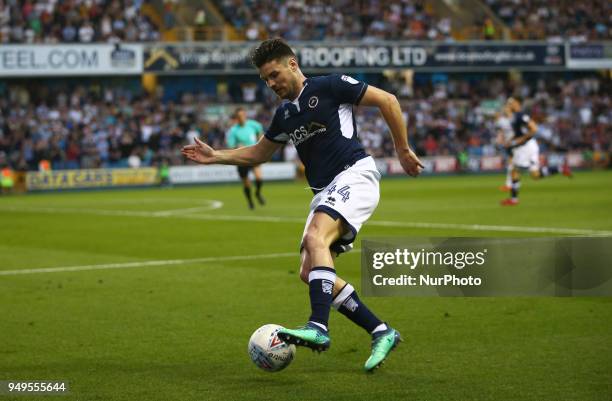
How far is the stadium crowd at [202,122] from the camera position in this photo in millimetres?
40125

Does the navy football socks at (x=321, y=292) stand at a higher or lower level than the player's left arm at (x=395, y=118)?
lower

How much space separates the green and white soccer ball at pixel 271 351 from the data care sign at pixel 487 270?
2.25m

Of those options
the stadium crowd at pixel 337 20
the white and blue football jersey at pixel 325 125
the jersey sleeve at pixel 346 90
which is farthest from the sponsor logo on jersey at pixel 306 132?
the stadium crowd at pixel 337 20

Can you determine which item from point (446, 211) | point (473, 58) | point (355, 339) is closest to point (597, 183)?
point (446, 211)

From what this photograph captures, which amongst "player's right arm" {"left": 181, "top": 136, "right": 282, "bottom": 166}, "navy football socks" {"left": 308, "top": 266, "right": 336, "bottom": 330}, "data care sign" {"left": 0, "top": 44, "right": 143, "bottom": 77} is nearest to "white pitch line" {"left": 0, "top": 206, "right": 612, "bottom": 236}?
"player's right arm" {"left": 181, "top": 136, "right": 282, "bottom": 166}

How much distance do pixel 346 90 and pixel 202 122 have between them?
37.6m

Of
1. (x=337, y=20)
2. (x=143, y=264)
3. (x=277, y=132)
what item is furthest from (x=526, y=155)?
(x=337, y=20)

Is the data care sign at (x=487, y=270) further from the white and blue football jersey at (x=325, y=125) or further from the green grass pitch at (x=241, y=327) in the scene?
the white and blue football jersey at (x=325, y=125)

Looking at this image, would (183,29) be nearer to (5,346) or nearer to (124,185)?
(124,185)

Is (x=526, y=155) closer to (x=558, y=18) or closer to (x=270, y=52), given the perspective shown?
(x=270, y=52)

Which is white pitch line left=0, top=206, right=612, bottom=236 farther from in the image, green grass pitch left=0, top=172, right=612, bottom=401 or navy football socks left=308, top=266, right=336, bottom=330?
navy football socks left=308, top=266, right=336, bottom=330

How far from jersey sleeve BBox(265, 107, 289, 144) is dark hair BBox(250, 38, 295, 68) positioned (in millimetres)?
517

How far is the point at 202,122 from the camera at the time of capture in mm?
44094

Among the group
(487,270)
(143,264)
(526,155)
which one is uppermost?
(487,270)
